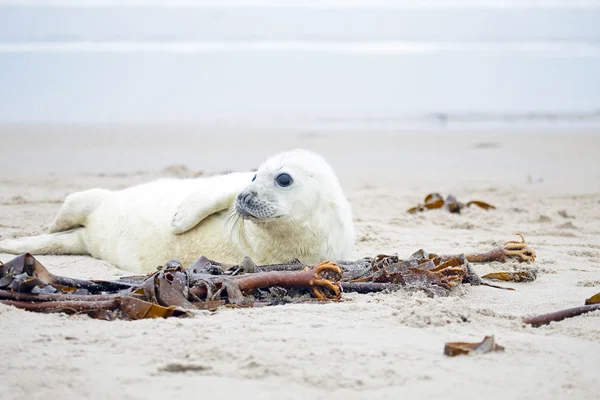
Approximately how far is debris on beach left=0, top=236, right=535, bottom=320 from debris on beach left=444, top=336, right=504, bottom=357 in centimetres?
83

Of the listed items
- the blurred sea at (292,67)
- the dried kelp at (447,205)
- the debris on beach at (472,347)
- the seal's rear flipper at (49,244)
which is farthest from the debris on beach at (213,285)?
the blurred sea at (292,67)

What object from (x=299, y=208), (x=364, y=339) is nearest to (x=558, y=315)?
(x=364, y=339)

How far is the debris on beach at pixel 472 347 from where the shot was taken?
2.68 m

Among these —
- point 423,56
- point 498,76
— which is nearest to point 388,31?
point 423,56

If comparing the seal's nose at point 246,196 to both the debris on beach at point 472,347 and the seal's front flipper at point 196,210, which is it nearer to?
the seal's front flipper at point 196,210

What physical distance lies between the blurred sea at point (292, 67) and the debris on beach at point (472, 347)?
1166cm

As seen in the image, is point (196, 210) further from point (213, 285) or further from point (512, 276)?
point (512, 276)

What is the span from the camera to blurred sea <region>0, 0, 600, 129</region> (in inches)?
620

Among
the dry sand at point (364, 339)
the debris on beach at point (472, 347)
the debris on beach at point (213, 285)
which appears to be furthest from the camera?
the debris on beach at point (213, 285)

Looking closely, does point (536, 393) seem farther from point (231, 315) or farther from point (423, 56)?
point (423, 56)

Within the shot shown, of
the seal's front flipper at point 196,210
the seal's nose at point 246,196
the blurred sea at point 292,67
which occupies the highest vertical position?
the blurred sea at point 292,67

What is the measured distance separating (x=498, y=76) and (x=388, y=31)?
21.1 ft

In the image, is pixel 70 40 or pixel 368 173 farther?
pixel 70 40

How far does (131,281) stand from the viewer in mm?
3682
